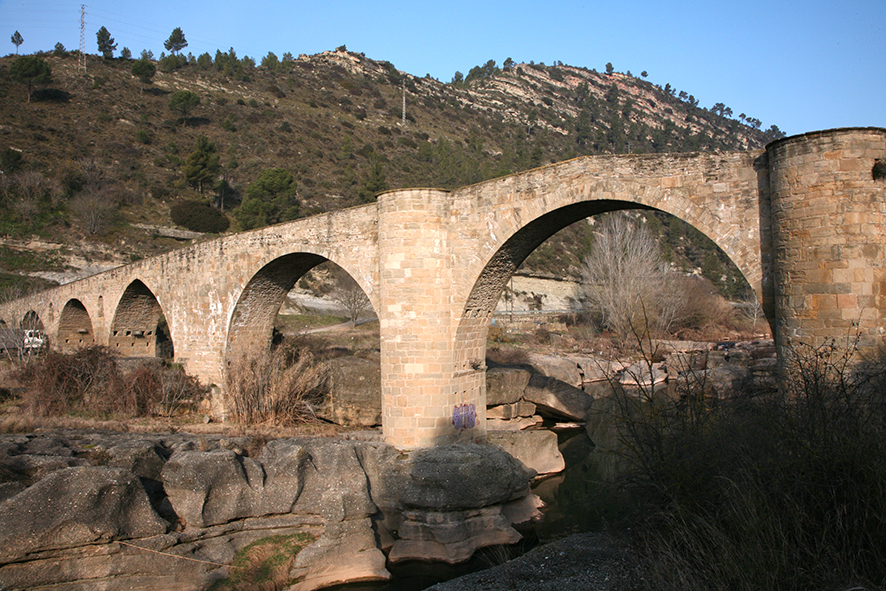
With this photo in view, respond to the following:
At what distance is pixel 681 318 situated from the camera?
2631cm

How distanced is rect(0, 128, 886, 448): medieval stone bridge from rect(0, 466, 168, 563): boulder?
3.62 meters

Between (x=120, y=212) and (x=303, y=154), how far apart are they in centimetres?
1503

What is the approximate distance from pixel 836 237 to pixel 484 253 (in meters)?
4.29

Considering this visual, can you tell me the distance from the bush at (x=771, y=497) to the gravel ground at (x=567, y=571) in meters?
0.43

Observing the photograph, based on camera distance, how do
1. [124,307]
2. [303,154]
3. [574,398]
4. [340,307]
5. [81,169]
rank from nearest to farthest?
[574,398], [124,307], [340,307], [81,169], [303,154]

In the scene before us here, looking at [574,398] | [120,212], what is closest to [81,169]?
[120,212]

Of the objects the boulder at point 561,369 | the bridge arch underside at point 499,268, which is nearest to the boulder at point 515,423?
the bridge arch underside at point 499,268

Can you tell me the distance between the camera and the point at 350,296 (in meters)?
25.5

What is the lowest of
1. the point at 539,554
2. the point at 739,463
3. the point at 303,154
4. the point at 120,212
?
the point at 539,554

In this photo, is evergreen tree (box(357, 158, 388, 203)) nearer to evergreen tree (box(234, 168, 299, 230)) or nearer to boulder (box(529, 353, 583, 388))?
evergreen tree (box(234, 168, 299, 230))

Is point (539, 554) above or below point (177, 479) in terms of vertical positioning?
below

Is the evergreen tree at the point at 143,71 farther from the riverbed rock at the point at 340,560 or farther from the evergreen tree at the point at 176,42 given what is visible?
the riverbed rock at the point at 340,560

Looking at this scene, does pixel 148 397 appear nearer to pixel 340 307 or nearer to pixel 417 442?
pixel 417 442

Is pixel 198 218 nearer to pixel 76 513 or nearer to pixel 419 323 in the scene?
pixel 419 323
